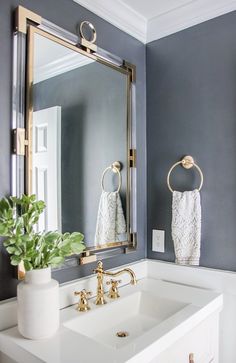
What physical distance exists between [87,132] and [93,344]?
90cm

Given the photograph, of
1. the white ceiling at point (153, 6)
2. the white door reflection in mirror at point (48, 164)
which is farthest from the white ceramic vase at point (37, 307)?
the white ceiling at point (153, 6)

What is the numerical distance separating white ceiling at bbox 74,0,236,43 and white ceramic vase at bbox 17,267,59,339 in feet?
3.98

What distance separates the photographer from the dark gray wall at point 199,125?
1.54m

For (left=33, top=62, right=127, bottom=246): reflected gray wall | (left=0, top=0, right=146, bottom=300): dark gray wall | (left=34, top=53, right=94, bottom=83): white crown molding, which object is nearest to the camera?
(left=0, top=0, right=146, bottom=300): dark gray wall

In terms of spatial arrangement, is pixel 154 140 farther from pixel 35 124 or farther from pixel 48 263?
pixel 48 263

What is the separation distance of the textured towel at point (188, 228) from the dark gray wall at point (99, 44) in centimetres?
26

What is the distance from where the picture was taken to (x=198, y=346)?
1.29m

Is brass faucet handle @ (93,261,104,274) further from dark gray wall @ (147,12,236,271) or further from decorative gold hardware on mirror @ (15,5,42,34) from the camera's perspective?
decorative gold hardware on mirror @ (15,5,42,34)

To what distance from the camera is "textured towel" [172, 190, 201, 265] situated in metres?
1.58

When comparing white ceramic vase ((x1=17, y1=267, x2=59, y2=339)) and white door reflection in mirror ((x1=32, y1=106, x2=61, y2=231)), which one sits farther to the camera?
white door reflection in mirror ((x1=32, y1=106, x2=61, y2=231))

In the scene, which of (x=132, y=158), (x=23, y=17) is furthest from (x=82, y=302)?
(x=23, y=17)

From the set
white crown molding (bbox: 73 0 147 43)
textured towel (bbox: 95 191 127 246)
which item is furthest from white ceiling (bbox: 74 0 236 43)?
textured towel (bbox: 95 191 127 246)

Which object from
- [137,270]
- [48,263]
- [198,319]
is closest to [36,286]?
[48,263]

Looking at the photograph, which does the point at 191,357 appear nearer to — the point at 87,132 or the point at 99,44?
the point at 87,132
